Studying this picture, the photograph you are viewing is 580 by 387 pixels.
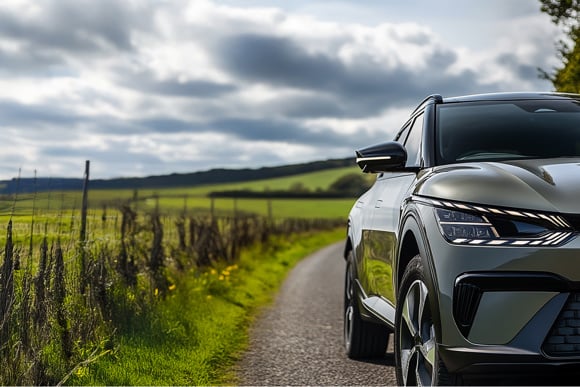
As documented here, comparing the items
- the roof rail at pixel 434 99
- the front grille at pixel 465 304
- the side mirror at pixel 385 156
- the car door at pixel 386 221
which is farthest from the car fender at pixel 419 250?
the roof rail at pixel 434 99

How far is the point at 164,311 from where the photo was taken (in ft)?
27.8

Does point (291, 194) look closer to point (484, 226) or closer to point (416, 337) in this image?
point (416, 337)

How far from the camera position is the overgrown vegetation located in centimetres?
526

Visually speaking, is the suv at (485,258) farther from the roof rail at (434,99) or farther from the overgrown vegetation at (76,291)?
the overgrown vegetation at (76,291)

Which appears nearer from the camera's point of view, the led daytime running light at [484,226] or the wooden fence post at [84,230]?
the led daytime running light at [484,226]

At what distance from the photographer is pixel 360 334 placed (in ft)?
22.4

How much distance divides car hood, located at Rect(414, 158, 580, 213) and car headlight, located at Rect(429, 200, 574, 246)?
0.05m

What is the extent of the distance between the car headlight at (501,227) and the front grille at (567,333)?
27 centimetres

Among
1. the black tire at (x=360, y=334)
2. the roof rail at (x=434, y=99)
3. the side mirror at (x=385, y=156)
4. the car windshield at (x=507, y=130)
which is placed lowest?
the black tire at (x=360, y=334)

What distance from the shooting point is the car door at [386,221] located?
15.6 ft

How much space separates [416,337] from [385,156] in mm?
1176

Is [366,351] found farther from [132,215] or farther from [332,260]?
[332,260]

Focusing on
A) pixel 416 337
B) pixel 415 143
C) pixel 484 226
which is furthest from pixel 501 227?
pixel 415 143

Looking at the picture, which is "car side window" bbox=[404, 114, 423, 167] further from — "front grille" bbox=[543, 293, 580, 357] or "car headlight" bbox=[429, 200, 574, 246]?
"front grille" bbox=[543, 293, 580, 357]
